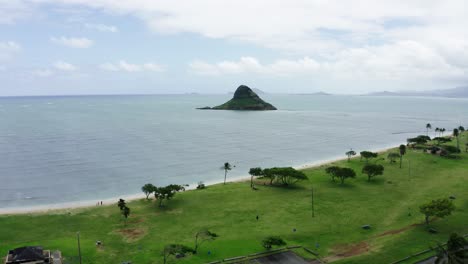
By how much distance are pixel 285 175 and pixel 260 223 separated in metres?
23.5

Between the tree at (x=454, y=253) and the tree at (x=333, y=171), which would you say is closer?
the tree at (x=454, y=253)

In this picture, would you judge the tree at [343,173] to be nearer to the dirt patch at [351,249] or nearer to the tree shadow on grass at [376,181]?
the tree shadow on grass at [376,181]

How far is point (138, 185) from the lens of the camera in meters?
94.7

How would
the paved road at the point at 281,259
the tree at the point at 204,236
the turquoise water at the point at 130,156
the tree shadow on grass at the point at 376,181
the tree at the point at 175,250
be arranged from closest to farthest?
the tree at the point at 175,250 → the paved road at the point at 281,259 → the tree at the point at 204,236 → the tree shadow on grass at the point at 376,181 → the turquoise water at the point at 130,156

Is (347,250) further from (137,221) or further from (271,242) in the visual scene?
(137,221)

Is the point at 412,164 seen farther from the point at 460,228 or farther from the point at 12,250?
the point at 12,250

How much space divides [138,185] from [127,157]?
120ft

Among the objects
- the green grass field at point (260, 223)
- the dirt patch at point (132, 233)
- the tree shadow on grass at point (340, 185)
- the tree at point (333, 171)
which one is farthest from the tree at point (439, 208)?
the dirt patch at point (132, 233)

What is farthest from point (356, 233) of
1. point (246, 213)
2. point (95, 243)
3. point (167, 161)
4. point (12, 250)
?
point (167, 161)

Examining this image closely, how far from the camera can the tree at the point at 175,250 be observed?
48.7 metres

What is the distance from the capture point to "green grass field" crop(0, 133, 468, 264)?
53.6 metres

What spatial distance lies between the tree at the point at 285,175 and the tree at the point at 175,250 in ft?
129

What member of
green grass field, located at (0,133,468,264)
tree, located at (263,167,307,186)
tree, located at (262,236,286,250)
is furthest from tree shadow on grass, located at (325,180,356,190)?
tree, located at (262,236,286,250)

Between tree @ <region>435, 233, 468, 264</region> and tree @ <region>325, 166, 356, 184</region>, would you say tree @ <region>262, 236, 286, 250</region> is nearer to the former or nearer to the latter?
tree @ <region>435, 233, 468, 264</region>
